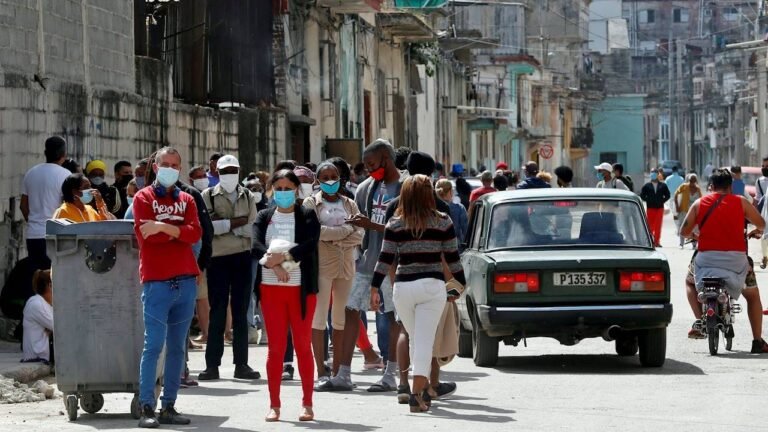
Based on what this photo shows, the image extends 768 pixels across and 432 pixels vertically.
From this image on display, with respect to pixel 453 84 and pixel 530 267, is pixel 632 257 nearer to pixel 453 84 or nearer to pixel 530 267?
pixel 530 267

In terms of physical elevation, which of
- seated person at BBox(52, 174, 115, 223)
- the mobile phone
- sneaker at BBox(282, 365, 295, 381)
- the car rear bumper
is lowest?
sneaker at BBox(282, 365, 295, 381)

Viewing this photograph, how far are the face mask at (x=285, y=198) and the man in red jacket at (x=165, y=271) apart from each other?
35.1 inches

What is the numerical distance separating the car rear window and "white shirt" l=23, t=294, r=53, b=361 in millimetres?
3702

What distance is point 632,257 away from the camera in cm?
1426

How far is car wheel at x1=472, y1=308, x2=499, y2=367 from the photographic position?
48.1 feet

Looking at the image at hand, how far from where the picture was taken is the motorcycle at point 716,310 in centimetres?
1530

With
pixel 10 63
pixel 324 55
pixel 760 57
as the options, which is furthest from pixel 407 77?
pixel 760 57

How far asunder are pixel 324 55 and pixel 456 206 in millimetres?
20814

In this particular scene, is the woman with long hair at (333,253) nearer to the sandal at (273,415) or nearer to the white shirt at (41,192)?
the sandal at (273,415)

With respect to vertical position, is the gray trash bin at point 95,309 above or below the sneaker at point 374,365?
above

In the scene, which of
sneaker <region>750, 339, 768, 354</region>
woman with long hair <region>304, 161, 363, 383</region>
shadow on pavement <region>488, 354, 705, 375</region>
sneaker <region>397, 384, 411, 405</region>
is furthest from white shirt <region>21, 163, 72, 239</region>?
sneaker <region>750, 339, 768, 354</region>

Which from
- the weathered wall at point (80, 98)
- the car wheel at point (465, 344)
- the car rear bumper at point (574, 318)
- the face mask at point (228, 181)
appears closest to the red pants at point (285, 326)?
the face mask at point (228, 181)

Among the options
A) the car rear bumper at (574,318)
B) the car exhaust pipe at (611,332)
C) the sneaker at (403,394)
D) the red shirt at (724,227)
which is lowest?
the sneaker at (403,394)

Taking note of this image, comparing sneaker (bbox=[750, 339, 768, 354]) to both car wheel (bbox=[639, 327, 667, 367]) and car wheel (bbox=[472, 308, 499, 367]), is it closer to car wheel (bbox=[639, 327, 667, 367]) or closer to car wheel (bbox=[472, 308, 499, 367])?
car wheel (bbox=[639, 327, 667, 367])
